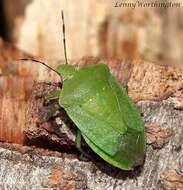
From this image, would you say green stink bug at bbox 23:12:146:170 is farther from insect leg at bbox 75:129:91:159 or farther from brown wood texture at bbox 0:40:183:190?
brown wood texture at bbox 0:40:183:190

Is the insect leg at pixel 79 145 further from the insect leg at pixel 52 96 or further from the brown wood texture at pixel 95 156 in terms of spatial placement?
the insect leg at pixel 52 96

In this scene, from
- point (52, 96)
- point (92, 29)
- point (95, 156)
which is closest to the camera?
point (95, 156)

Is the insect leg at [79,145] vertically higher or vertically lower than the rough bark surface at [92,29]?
lower

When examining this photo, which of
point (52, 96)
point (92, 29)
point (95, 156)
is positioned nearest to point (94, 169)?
point (95, 156)

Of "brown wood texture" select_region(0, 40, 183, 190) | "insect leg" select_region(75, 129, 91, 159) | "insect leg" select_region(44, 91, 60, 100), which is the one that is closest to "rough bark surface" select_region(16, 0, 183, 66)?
"brown wood texture" select_region(0, 40, 183, 190)

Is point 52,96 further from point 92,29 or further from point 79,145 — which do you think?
point 92,29

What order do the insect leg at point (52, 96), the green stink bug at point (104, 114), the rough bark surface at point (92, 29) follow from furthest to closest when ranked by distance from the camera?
the rough bark surface at point (92, 29) → the insect leg at point (52, 96) → the green stink bug at point (104, 114)

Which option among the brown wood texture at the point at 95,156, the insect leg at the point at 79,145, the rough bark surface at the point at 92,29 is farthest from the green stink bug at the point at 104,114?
the rough bark surface at the point at 92,29
